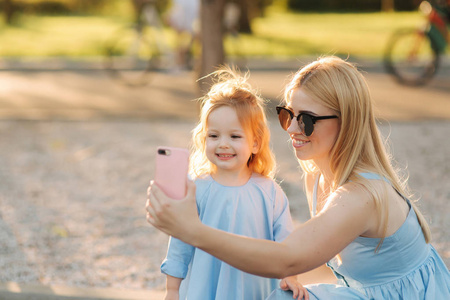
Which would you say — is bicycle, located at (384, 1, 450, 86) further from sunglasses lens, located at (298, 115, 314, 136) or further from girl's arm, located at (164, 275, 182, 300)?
girl's arm, located at (164, 275, 182, 300)

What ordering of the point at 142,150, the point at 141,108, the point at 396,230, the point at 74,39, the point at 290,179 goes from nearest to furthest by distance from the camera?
the point at 396,230, the point at 290,179, the point at 142,150, the point at 141,108, the point at 74,39

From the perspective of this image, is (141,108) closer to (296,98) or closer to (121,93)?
(121,93)

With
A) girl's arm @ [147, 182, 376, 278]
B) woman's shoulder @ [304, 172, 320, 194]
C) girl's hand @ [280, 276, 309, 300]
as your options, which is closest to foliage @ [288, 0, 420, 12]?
woman's shoulder @ [304, 172, 320, 194]

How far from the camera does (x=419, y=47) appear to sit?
10070mm

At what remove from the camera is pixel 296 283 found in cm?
228

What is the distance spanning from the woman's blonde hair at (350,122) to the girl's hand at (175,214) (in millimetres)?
621

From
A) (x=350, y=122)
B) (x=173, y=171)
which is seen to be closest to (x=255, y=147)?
(x=350, y=122)

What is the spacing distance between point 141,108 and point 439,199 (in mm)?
5069

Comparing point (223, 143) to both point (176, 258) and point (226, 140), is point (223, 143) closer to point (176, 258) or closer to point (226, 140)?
point (226, 140)

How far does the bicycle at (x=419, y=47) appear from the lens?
9531 millimetres

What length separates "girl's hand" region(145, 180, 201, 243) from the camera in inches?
69.1

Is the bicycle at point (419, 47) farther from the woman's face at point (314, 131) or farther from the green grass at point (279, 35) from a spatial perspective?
the woman's face at point (314, 131)

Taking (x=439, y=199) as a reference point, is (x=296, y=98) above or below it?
above

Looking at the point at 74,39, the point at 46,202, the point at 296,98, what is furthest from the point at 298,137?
the point at 74,39
